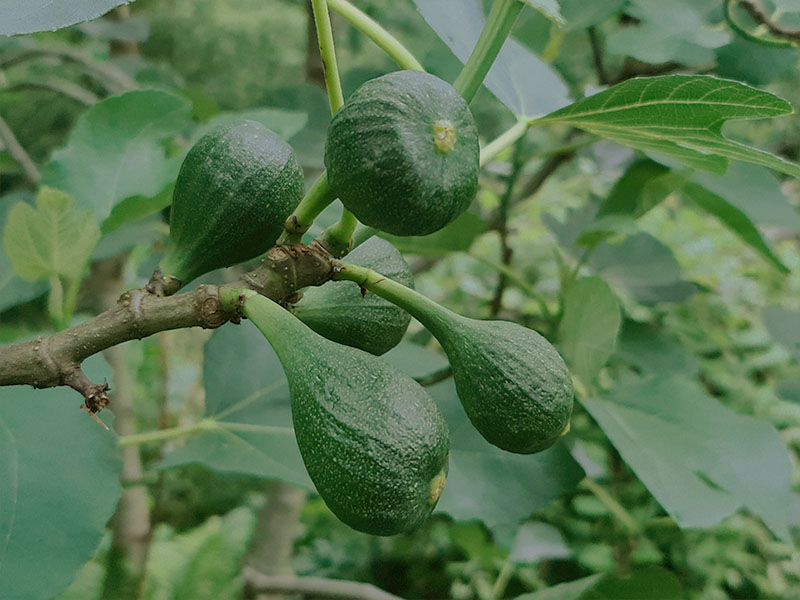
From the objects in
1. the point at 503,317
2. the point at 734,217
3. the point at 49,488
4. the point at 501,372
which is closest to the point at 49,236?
the point at 49,488

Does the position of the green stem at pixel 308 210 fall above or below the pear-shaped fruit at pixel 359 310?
above

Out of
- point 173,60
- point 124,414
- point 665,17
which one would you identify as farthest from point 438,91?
point 173,60

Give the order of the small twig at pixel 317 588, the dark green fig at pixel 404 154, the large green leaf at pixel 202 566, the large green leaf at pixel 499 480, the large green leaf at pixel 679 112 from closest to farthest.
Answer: the dark green fig at pixel 404 154 < the large green leaf at pixel 679 112 < the large green leaf at pixel 499 480 < the small twig at pixel 317 588 < the large green leaf at pixel 202 566

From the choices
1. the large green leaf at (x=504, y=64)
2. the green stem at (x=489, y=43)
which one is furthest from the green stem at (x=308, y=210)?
the large green leaf at (x=504, y=64)

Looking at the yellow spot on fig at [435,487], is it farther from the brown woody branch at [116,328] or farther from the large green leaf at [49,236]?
the large green leaf at [49,236]

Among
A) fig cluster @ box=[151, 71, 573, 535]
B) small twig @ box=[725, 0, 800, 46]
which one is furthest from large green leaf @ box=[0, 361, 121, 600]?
small twig @ box=[725, 0, 800, 46]

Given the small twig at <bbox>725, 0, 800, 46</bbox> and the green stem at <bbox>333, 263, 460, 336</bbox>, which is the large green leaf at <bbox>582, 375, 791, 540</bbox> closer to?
the green stem at <bbox>333, 263, 460, 336</bbox>
